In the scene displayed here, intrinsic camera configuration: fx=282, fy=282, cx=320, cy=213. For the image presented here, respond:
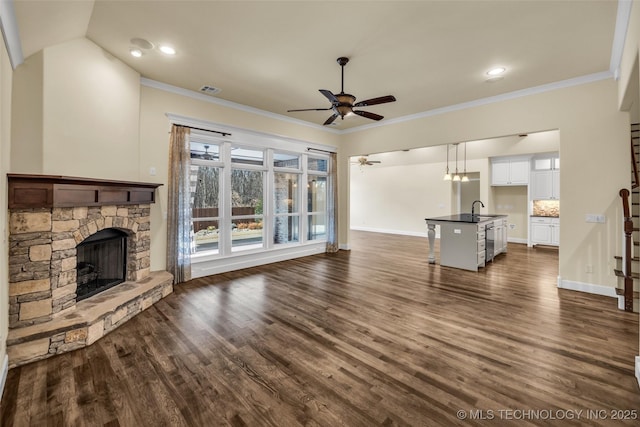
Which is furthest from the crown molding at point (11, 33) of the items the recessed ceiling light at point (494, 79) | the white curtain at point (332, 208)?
the white curtain at point (332, 208)

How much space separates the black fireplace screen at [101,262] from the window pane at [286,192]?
3.11 meters

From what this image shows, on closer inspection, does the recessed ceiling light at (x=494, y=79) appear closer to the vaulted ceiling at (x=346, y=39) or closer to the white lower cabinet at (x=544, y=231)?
the vaulted ceiling at (x=346, y=39)

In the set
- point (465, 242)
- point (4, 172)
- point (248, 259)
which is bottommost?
point (248, 259)

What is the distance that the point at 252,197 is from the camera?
5891 millimetres

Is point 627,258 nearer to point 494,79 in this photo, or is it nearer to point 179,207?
point 494,79

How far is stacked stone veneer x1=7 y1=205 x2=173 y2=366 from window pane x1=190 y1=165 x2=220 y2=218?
182 cm

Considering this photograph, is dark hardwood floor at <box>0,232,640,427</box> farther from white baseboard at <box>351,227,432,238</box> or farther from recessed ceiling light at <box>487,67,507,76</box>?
white baseboard at <box>351,227,432,238</box>

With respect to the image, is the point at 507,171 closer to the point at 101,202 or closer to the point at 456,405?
the point at 456,405

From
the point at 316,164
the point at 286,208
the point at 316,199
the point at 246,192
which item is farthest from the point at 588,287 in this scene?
the point at 246,192

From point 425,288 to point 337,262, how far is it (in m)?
2.22

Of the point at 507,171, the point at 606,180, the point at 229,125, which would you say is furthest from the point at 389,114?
the point at 507,171

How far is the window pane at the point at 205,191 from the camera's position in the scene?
498cm

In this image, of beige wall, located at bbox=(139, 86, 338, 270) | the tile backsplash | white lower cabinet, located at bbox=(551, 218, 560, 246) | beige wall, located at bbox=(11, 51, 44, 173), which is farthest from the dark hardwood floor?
the tile backsplash

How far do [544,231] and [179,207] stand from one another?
9.32 meters
